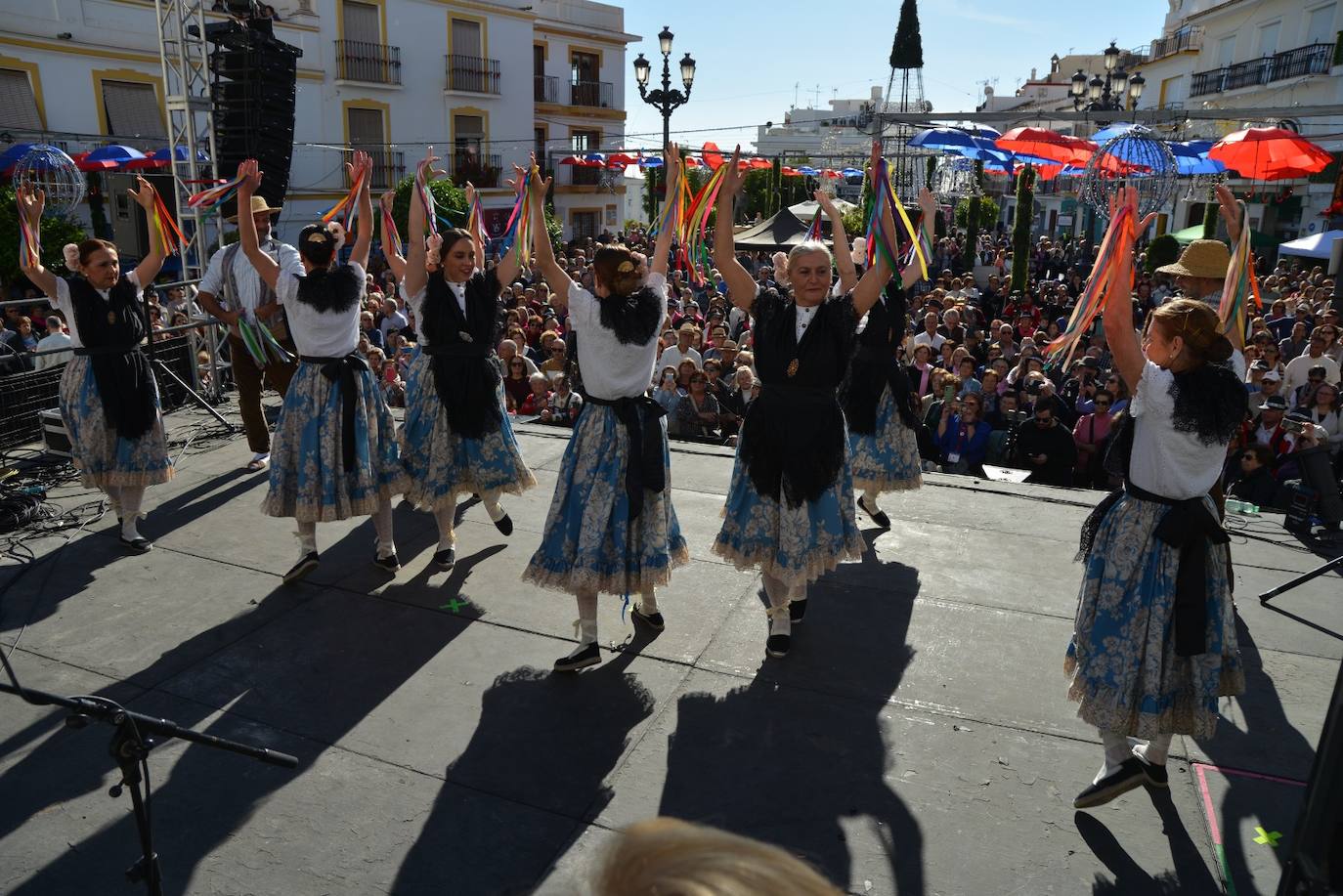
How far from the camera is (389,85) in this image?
25578mm

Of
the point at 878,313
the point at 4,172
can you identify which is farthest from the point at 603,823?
the point at 4,172

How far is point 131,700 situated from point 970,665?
341cm

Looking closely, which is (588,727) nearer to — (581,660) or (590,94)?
(581,660)

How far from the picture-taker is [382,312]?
11.9 meters

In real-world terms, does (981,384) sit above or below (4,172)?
below

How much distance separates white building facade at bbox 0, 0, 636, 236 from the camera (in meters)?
19.6

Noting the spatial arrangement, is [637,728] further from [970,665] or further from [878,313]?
[878,313]

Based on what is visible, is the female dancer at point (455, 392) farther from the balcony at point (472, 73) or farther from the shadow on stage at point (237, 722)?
the balcony at point (472, 73)

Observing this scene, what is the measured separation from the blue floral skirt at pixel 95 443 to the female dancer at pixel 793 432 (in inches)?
133

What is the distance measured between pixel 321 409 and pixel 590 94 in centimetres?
3140

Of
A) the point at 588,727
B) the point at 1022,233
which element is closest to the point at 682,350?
the point at 588,727

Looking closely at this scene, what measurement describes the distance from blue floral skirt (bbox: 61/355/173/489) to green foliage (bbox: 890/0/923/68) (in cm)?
3297

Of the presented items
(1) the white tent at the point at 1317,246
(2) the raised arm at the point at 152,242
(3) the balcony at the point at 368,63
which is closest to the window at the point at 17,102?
(3) the balcony at the point at 368,63

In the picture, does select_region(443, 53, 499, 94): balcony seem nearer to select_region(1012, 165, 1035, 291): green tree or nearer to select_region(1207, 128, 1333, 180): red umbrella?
select_region(1012, 165, 1035, 291): green tree
